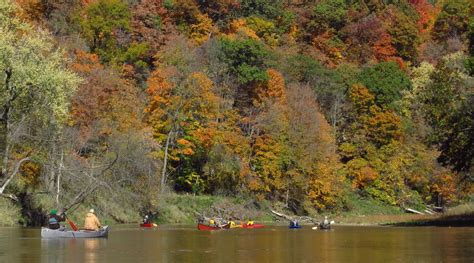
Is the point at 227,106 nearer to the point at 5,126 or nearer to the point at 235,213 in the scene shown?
the point at 235,213

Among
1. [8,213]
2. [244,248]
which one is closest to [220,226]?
[8,213]

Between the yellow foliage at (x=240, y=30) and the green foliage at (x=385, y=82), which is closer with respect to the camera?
the green foliage at (x=385, y=82)

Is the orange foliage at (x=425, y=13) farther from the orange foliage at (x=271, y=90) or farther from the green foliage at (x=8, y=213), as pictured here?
the green foliage at (x=8, y=213)

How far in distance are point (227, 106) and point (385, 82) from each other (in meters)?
19.5

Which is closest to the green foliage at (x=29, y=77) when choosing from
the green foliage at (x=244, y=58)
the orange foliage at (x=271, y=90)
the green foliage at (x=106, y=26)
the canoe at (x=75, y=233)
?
the canoe at (x=75, y=233)

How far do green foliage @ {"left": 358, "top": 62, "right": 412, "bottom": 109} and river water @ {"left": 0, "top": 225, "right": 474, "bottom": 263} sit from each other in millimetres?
42383

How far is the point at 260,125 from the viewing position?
8544 cm

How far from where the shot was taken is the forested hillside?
190 feet

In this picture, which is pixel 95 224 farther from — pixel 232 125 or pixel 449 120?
pixel 232 125

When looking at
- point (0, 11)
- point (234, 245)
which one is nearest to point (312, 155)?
point (0, 11)

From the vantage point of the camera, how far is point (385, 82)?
96438mm

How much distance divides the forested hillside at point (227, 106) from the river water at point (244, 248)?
881 centimetres

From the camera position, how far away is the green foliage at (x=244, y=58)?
8931 cm

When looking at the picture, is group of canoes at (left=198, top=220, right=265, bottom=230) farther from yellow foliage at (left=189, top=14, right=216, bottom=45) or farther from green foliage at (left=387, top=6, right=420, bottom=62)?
green foliage at (left=387, top=6, right=420, bottom=62)
